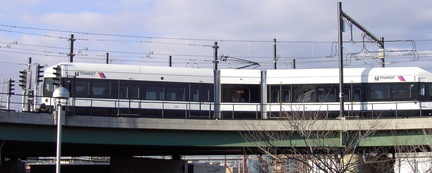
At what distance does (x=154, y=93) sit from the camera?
32031mm

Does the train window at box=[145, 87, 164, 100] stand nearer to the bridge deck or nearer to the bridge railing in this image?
the bridge railing

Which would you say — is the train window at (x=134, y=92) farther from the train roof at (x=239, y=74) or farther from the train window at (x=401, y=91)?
the train window at (x=401, y=91)

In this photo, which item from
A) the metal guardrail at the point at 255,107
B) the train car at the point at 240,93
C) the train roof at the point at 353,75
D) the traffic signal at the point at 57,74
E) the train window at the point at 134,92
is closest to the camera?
the traffic signal at the point at 57,74

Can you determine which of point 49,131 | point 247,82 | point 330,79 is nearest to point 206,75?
point 247,82

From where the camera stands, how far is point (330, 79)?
33.1 meters

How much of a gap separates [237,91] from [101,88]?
8331 millimetres

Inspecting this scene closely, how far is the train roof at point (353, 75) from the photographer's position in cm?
3253

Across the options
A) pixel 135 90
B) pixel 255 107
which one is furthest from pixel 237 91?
pixel 135 90

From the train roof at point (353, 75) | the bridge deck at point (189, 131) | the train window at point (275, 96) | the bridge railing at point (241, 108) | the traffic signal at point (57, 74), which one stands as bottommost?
the bridge deck at point (189, 131)

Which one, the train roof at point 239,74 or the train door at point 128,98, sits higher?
the train roof at point 239,74

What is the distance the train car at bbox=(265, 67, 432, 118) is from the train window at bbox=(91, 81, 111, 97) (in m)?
9.77

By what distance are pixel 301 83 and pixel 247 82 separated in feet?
11.1

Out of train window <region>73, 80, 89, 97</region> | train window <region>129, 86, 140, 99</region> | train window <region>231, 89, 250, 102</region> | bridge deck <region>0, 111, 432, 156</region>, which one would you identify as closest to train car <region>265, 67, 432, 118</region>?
train window <region>231, 89, 250, 102</region>

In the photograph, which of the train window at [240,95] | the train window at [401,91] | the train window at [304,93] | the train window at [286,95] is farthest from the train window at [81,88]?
the train window at [401,91]
